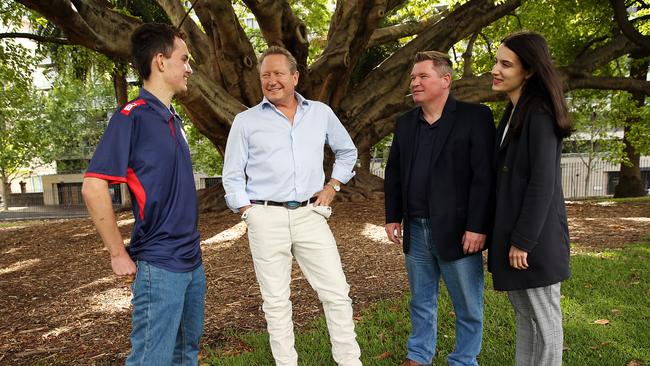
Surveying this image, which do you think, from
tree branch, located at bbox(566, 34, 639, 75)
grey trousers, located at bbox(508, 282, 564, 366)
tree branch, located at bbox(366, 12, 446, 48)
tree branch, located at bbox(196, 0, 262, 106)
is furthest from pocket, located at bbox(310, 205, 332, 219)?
tree branch, located at bbox(566, 34, 639, 75)

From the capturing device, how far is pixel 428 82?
10.7 ft

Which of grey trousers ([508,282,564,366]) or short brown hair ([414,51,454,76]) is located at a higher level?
short brown hair ([414,51,454,76])

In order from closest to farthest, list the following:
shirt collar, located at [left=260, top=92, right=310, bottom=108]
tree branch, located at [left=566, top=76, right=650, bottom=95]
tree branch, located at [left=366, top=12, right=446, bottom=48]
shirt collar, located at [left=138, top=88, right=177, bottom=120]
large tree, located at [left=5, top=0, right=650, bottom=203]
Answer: shirt collar, located at [left=138, top=88, right=177, bottom=120]
shirt collar, located at [left=260, top=92, right=310, bottom=108]
large tree, located at [left=5, top=0, right=650, bottom=203]
tree branch, located at [left=566, top=76, right=650, bottom=95]
tree branch, located at [left=366, top=12, right=446, bottom=48]

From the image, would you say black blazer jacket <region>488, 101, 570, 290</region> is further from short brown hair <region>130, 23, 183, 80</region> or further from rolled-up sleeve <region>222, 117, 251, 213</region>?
short brown hair <region>130, 23, 183, 80</region>

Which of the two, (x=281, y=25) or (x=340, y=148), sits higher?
(x=281, y=25)

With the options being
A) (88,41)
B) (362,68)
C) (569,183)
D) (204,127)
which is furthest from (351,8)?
(569,183)

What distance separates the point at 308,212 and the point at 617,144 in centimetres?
1859

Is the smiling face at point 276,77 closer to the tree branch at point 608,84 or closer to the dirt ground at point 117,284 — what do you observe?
the dirt ground at point 117,284

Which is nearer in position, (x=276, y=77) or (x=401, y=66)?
(x=276, y=77)

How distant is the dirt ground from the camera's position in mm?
4273

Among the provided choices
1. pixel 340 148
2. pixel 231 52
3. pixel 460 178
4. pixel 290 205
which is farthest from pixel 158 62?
pixel 231 52

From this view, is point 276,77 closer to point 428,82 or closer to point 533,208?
point 428,82

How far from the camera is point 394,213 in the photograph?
367 cm

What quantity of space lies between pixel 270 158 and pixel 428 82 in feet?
4.04
